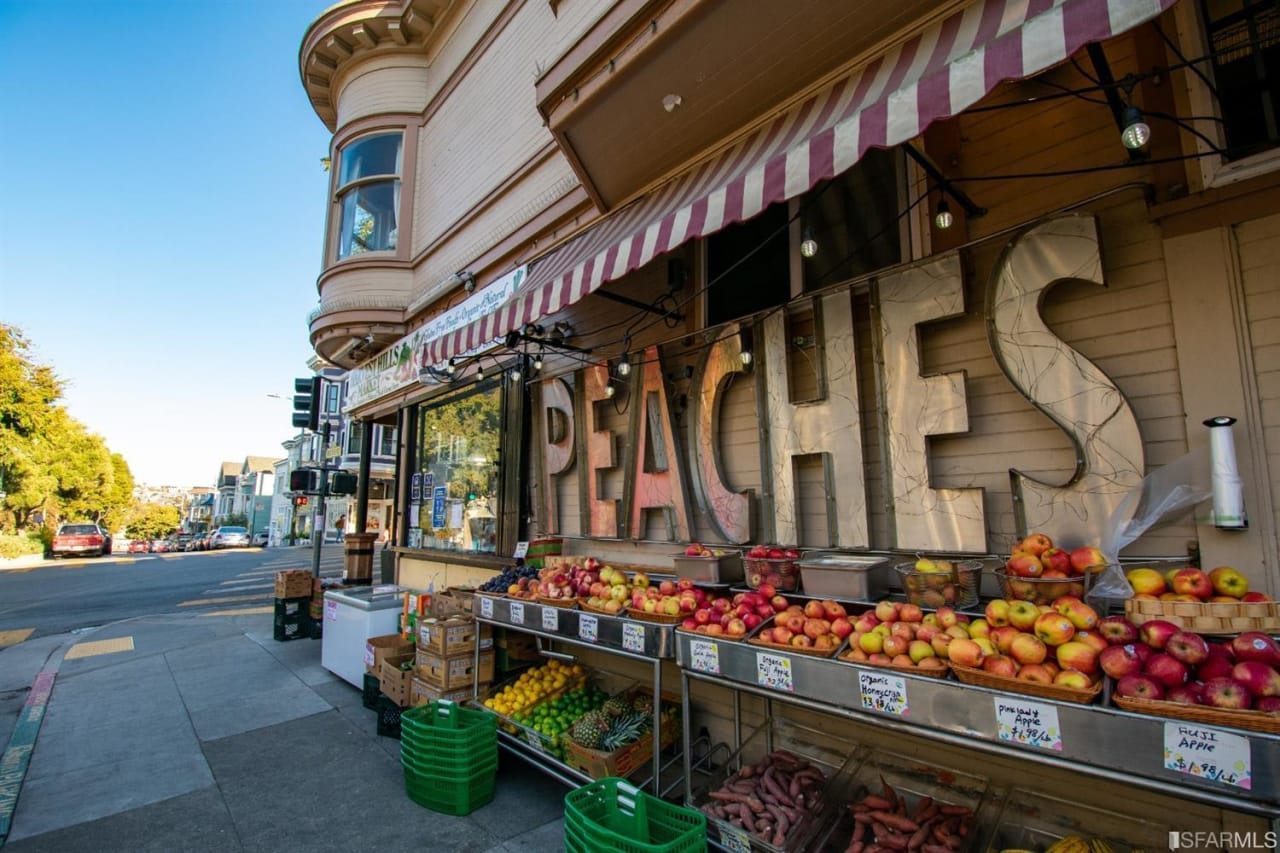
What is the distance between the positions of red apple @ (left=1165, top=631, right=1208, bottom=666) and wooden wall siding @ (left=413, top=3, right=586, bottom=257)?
747 cm

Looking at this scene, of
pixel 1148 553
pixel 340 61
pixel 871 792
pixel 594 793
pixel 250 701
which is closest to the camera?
pixel 1148 553

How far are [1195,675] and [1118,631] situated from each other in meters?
0.25

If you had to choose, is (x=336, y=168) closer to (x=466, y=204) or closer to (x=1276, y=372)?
(x=466, y=204)

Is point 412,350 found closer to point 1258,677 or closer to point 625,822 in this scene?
point 625,822

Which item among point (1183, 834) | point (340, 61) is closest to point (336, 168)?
point (340, 61)

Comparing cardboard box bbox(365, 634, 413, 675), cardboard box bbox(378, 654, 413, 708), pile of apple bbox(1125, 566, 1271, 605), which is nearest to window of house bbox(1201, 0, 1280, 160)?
pile of apple bbox(1125, 566, 1271, 605)

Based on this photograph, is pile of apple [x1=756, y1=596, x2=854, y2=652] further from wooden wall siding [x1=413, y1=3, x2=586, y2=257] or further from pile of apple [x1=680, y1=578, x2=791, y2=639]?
wooden wall siding [x1=413, y1=3, x2=586, y2=257]

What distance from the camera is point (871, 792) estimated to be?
140 inches

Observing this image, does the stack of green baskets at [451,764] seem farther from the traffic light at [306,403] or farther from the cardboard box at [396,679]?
the traffic light at [306,403]

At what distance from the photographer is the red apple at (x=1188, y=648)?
204 cm

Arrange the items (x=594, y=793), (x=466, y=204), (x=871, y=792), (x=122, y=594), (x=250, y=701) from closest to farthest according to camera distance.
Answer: (x=594, y=793)
(x=871, y=792)
(x=250, y=701)
(x=466, y=204)
(x=122, y=594)

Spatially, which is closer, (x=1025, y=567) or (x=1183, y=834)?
(x=1183, y=834)

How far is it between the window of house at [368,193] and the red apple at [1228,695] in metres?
11.6

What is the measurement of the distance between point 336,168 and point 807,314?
10.7 metres
